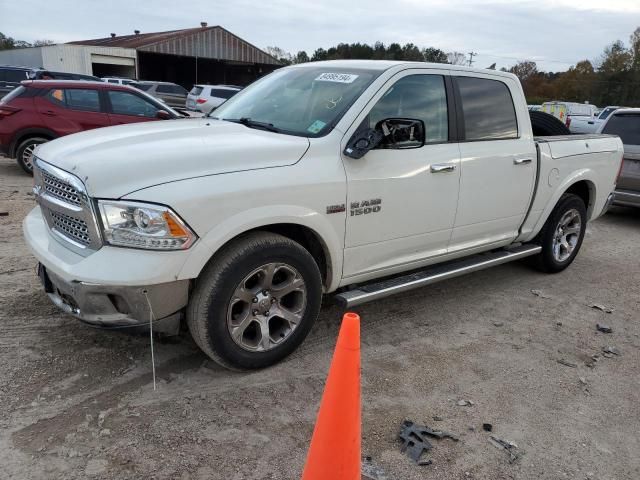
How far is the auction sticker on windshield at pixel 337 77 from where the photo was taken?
3.85m

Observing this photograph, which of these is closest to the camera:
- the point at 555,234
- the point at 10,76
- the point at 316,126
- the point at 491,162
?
the point at 316,126

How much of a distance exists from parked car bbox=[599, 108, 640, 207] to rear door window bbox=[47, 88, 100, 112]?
8.80m

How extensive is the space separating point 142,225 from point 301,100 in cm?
172

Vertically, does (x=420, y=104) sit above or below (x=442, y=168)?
above

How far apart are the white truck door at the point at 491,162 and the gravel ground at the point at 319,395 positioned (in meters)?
0.75

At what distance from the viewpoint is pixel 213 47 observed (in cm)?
4156

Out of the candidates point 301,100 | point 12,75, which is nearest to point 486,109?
point 301,100

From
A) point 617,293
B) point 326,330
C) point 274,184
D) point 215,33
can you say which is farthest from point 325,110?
point 215,33

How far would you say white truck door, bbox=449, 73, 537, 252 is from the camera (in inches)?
169

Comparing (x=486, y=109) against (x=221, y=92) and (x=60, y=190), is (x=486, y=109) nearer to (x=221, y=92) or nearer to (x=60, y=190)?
(x=60, y=190)

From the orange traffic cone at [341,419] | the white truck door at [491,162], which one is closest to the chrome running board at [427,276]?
the white truck door at [491,162]

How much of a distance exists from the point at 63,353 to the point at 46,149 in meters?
1.34

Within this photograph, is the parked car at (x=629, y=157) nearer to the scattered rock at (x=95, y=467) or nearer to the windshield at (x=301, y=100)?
the windshield at (x=301, y=100)

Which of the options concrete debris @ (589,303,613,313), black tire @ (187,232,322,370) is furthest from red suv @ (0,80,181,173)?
concrete debris @ (589,303,613,313)
